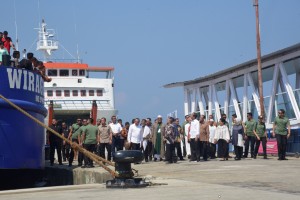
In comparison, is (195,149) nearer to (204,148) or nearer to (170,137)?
(204,148)

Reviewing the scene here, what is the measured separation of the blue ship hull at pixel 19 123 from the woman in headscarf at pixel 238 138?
5.93m

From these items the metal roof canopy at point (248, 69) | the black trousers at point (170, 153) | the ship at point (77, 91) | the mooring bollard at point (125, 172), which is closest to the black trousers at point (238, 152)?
the black trousers at point (170, 153)

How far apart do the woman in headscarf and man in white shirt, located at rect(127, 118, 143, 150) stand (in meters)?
2.75

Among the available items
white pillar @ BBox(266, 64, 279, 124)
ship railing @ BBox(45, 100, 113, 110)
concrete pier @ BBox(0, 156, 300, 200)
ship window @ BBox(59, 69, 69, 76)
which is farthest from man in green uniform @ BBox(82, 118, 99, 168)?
ship window @ BBox(59, 69, 69, 76)

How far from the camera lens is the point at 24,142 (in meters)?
13.9

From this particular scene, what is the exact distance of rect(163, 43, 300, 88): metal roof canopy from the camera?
66.3 ft

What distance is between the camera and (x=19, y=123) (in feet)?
45.1

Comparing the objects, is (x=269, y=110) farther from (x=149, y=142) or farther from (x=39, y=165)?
(x=39, y=165)

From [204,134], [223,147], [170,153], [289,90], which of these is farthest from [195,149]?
[289,90]

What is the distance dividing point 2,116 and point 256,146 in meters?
8.00

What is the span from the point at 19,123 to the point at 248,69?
484 inches

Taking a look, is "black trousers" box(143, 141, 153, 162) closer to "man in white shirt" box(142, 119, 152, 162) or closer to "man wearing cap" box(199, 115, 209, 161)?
"man in white shirt" box(142, 119, 152, 162)

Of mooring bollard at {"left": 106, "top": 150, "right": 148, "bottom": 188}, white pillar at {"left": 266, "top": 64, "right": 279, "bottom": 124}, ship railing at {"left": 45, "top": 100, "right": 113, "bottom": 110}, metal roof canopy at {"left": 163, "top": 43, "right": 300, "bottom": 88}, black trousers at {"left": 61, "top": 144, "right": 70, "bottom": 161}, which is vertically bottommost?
mooring bollard at {"left": 106, "top": 150, "right": 148, "bottom": 188}

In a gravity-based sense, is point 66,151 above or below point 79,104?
below
